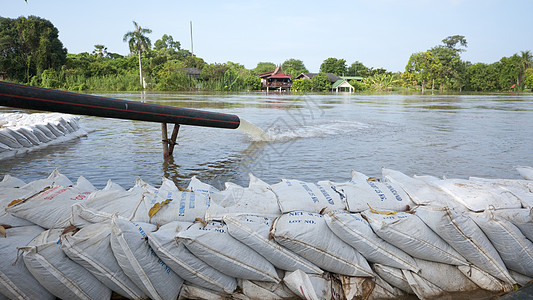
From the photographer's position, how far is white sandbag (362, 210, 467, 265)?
2.23m

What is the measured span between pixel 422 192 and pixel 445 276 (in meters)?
0.71

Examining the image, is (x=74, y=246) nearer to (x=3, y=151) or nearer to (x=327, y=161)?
(x=327, y=161)

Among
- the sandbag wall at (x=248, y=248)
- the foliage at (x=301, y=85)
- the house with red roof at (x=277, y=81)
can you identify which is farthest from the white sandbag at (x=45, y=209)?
the foliage at (x=301, y=85)

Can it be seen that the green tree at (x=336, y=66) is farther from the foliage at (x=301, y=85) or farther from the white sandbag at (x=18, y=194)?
the white sandbag at (x=18, y=194)

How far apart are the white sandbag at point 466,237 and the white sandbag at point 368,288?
476 millimetres

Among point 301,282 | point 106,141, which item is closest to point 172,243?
point 301,282

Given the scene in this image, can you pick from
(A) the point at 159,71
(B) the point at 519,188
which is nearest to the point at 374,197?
(B) the point at 519,188

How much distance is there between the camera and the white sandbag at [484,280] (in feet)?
7.52

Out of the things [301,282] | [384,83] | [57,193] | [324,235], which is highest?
[384,83]

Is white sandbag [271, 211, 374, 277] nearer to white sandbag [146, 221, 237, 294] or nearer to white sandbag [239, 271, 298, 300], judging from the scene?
white sandbag [239, 271, 298, 300]

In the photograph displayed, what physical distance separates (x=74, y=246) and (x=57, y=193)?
683 mm

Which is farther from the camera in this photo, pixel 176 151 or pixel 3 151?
pixel 176 151

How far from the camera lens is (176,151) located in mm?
6848

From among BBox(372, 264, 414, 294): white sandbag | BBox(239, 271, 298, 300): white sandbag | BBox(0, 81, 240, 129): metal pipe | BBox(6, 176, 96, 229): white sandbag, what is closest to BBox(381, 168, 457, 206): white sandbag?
BBox(372, 264, 414, 294): white sandbag
